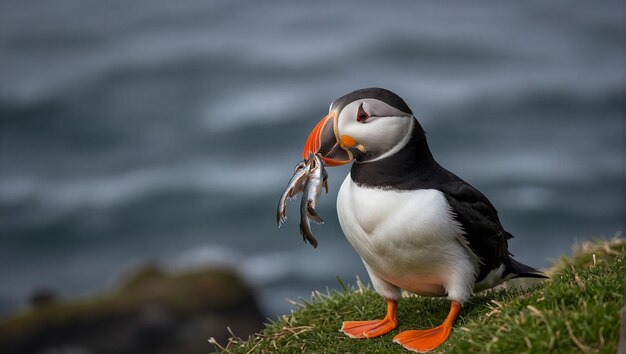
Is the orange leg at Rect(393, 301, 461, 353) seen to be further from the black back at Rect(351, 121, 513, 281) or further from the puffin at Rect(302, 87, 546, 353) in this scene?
the black back at Rect(351, 121, 513, 281)

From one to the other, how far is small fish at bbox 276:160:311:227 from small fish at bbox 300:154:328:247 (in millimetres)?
67

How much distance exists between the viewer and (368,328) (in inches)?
218

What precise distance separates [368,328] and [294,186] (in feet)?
3.55

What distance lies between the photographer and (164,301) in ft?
32.4

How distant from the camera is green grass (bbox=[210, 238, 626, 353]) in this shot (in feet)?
13.6

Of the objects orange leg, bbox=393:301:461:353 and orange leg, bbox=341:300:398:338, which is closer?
orange leg, bbox=393:301:461:353

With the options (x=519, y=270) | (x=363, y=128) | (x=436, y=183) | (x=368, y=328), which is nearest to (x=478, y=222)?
(x=436, y=183)

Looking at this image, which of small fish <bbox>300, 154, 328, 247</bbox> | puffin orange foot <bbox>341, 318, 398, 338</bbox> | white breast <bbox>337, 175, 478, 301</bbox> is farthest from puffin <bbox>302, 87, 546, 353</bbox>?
puffin orange foot <bbox>341, 318, 398, 338</bbox>

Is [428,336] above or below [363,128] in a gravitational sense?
below

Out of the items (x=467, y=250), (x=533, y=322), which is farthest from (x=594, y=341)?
(x=467, y=250)

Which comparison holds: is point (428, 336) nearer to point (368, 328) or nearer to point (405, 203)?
point (368, 328)

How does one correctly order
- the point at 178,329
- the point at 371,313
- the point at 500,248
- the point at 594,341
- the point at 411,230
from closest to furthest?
the point at 594,341
the point at 411,230
the point at 500,248
the point at 371,313
the point at 178,329

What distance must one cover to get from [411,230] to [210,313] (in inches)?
202

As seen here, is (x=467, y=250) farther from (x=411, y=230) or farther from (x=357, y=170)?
(x=357, y=170)
